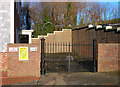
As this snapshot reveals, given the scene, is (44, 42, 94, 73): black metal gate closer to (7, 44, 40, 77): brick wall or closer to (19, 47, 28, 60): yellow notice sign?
(7, 44, 40, 77): brick wall

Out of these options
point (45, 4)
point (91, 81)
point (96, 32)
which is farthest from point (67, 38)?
point (91, 81)

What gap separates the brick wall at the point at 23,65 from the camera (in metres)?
6.80

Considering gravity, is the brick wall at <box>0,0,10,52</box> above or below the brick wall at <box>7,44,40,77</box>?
above

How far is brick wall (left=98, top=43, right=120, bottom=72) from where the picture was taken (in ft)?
25.2

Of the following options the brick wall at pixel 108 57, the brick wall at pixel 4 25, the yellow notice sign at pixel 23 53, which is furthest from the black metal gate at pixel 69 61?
the brick wall at pixel 4 25

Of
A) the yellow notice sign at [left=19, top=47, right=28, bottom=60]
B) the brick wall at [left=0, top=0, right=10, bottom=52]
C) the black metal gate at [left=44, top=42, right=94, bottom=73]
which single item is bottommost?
the black metal gate at [left=44, top=42, right=94, bottom=73]

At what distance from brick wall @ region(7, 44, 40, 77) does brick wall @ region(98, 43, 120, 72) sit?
12.0 feet

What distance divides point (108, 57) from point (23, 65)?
16.1 feet

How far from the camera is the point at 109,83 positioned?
5801 mm

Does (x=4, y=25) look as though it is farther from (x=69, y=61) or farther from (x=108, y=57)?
(x=108, y=57)

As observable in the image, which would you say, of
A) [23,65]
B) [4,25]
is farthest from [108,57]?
[4,25]

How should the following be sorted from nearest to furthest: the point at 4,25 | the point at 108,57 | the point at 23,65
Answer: the point at 23,65, the point at 108,57, the point at 4,25

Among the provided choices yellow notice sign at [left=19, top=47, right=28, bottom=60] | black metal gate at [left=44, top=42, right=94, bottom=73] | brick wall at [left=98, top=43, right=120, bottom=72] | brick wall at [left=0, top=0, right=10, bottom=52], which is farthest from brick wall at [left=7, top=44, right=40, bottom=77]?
brick wall at [left=98, top=43, right=120, bottom=72]

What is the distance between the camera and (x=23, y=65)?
6.86 metres
